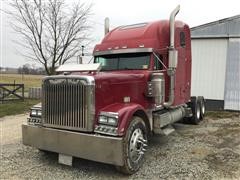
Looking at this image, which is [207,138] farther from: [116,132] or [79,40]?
[79,40]

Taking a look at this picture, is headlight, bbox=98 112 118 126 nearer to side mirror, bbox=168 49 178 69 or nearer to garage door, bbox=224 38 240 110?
side mirror, bbox=168 49 178 69

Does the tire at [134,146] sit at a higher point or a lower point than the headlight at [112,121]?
lower

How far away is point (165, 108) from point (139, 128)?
1959 mm

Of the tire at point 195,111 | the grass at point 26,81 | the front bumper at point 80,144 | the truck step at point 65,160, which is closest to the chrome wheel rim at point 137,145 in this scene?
the front bumper at point 80,144

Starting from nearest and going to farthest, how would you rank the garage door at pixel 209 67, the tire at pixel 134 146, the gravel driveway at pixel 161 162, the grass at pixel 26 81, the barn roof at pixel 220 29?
the tire at pixel 134 146 < the gravel driveway at pixel 161 162 < the barn roof at pixel 220 29 < the garage door at pixel 209 67 < the grass at pixel 26 81

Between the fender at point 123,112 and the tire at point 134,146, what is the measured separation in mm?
156

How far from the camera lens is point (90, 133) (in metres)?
4.80

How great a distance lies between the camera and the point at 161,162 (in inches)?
221

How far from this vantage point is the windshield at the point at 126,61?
6.46 metres

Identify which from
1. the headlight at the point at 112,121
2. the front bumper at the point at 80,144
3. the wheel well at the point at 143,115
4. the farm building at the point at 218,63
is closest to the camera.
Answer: the front bumper at the point at 80,144

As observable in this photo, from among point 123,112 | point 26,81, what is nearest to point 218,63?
point 123,112

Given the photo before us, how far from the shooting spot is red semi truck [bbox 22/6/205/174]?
4.73 m

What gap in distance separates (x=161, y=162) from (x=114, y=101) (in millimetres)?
1531

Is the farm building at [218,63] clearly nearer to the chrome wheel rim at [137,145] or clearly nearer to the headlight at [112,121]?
the chrome wheel rim at [137,145]
